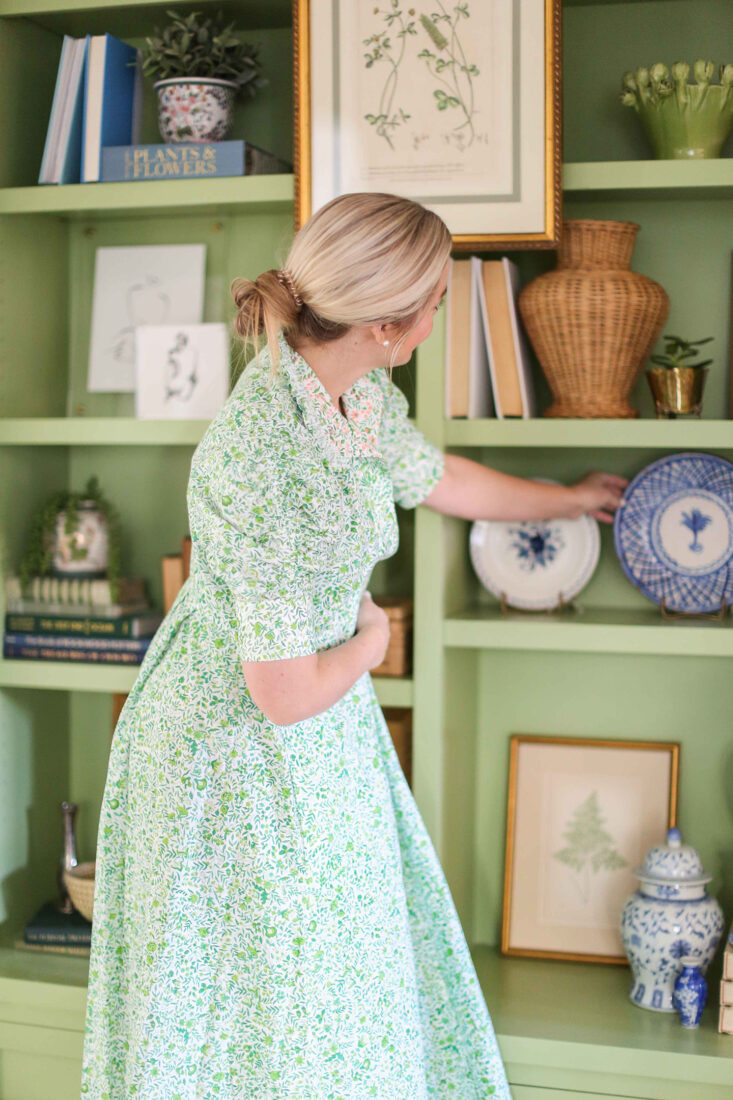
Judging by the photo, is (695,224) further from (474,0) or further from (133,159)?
(133,159)

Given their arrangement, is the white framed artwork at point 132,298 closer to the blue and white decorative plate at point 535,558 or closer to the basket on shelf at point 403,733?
the blue and white decorative plate at point 535,558

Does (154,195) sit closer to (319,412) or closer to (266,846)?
(319,412)

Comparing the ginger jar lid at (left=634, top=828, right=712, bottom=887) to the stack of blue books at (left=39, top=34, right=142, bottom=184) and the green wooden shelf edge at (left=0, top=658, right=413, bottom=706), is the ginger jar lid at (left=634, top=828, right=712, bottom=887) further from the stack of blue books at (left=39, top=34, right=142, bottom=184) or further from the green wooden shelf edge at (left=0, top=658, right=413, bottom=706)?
the stack of blue books at (left=39, top=34, right=142, bottom=184)

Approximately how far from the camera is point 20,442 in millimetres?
2117

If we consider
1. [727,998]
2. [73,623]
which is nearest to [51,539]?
[73,623]

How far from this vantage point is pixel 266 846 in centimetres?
151

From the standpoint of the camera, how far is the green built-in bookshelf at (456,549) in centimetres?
190

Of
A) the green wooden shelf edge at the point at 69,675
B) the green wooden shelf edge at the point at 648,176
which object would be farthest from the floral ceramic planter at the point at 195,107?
the green wooden shelf edge at the point at 69,675

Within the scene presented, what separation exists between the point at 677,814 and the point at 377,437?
0.99 metres

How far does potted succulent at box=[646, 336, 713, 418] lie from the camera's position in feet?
6.24

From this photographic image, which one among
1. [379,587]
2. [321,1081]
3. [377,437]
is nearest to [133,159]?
[377,437]

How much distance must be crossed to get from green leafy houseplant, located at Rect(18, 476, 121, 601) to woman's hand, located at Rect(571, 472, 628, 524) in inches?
34.5

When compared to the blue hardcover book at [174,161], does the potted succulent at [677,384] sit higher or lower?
lower

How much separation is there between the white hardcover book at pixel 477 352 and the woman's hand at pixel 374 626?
0.45 metres
